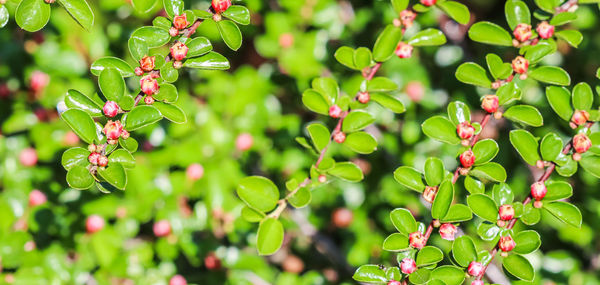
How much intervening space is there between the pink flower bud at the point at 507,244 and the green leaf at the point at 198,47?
0.71 meters

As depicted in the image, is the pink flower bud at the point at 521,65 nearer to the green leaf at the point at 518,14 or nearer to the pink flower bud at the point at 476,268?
the green leaf at the point at 518,14

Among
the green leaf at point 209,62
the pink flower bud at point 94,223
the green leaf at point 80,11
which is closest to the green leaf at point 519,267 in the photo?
the green leaf at point 209,62

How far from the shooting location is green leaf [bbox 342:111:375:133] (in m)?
1.19

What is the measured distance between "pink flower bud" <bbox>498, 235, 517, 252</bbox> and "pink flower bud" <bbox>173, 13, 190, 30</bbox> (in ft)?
2.57

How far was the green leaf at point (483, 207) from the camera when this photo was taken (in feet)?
3.44

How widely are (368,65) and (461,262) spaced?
50cm

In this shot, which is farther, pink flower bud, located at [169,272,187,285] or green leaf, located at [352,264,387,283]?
pink flower bud, located at [169,272,187,285]

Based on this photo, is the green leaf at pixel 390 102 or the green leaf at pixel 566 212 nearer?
the green leaf at pixel 566 212

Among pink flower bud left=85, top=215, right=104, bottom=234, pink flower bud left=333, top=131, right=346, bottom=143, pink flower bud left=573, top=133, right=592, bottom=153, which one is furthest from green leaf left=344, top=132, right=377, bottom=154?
pink flower bud left=85, top=215, right=104, bottom=234

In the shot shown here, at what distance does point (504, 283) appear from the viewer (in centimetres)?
147

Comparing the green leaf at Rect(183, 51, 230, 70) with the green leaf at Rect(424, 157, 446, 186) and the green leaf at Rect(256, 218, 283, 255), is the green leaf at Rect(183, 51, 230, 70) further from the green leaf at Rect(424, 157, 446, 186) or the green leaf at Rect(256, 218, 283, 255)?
the green leaf at Rect(424, 157, 446, 186)

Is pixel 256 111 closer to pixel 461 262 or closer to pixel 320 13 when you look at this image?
pixel 320 13

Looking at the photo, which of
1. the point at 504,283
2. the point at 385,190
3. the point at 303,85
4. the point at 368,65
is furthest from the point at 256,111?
the point at 504,283

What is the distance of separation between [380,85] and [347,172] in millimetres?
230
